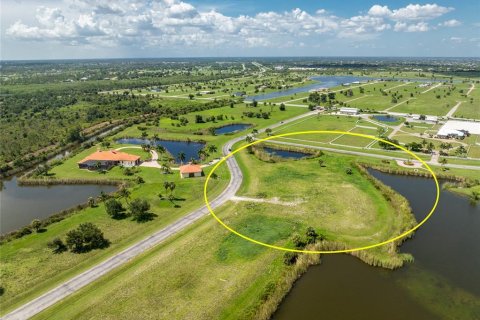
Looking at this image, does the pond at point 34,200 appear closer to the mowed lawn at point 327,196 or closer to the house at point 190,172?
the house at point 190,172

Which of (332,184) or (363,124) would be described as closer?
(332,184)

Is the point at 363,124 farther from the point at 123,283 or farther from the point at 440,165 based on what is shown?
the point at 123,283

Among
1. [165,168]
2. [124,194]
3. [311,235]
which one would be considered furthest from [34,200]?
[311,235]

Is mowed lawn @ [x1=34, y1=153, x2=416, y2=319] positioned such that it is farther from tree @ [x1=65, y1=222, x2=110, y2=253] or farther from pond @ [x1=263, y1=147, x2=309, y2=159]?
pond @ [x1=263, y1=147, x2=309, y2=159]

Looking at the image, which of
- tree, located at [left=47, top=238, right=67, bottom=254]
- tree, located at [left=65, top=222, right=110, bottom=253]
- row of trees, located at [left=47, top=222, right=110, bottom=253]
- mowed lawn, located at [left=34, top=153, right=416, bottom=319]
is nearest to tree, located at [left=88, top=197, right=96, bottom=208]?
row of trees, located at [left=47, top=222, right=110, bottom=253]

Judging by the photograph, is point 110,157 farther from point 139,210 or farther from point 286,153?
point 286,153

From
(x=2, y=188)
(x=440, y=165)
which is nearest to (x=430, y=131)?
(x=440, y=165)

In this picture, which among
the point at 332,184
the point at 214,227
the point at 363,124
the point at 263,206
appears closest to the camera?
the point at 214,227

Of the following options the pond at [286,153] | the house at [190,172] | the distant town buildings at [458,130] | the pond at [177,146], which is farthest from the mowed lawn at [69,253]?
the distant town buildings at [458,130]
